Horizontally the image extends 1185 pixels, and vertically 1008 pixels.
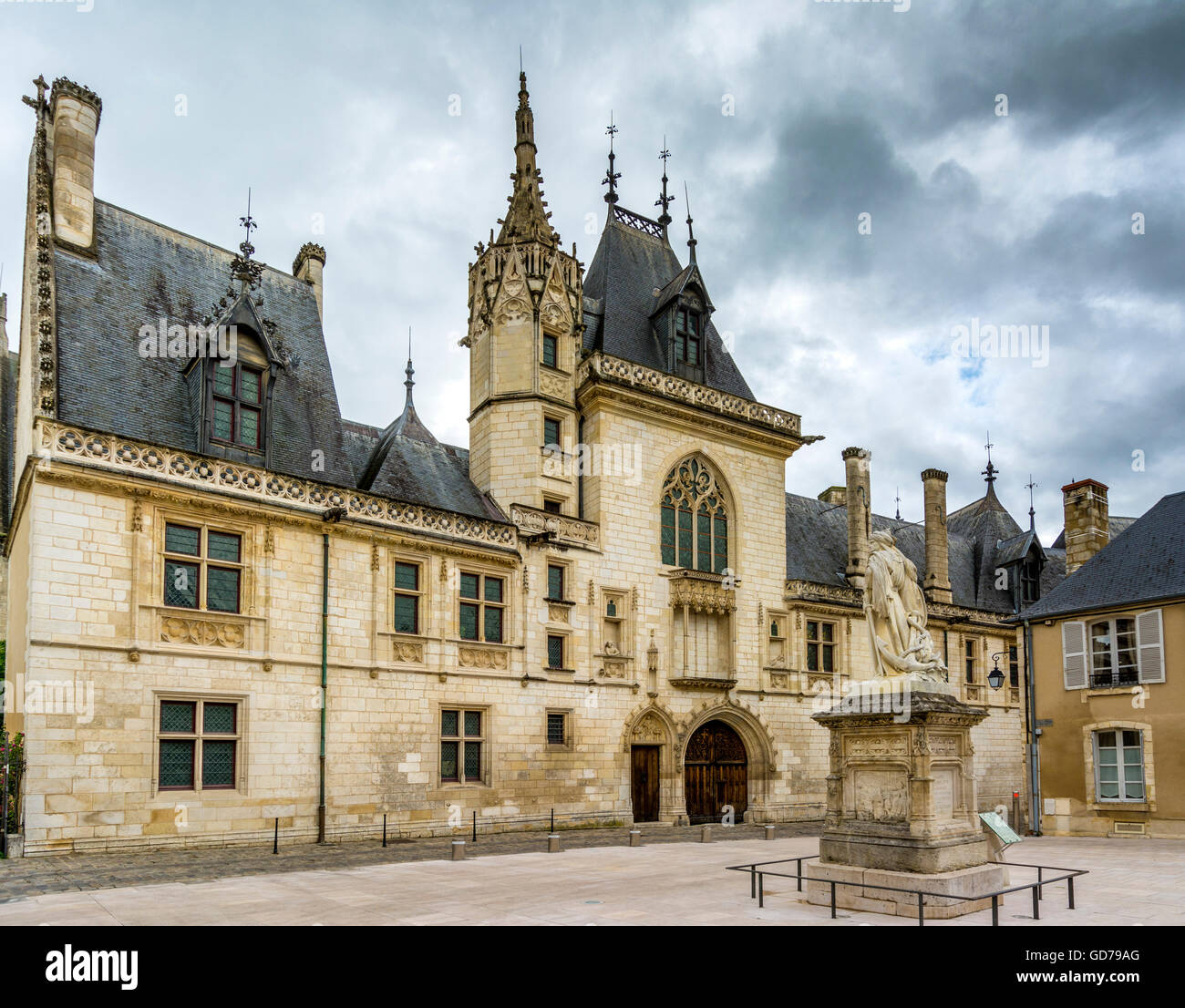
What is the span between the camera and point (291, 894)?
41.1 feet

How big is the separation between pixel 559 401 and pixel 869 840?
17.7 m

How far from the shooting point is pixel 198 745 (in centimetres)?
1853

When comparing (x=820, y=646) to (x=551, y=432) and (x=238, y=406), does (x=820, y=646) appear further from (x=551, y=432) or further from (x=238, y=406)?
(x=238, y=406)

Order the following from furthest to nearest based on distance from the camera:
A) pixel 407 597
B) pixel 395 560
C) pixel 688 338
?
pixel 688 338 < pixel 407 597 < pixel 395 560

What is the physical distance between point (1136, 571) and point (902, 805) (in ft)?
55.0

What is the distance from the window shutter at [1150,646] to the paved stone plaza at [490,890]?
488cm

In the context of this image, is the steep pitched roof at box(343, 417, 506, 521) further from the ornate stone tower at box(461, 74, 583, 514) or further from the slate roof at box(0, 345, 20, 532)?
the slate roof at box(0, 345, 20, 532)

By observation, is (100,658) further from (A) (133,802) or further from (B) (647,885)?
(B) (647,885)

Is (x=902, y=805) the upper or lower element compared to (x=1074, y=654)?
lower

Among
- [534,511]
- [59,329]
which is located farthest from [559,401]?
[59,329]

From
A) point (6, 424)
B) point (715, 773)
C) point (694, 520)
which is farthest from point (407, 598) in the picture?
point (6, 424)

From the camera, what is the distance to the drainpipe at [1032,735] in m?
24.8

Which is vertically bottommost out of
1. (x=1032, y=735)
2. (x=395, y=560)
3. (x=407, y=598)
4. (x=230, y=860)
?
(x=230, y=860)

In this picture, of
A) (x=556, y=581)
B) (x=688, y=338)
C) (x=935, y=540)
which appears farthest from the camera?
(x=935, y=540)
